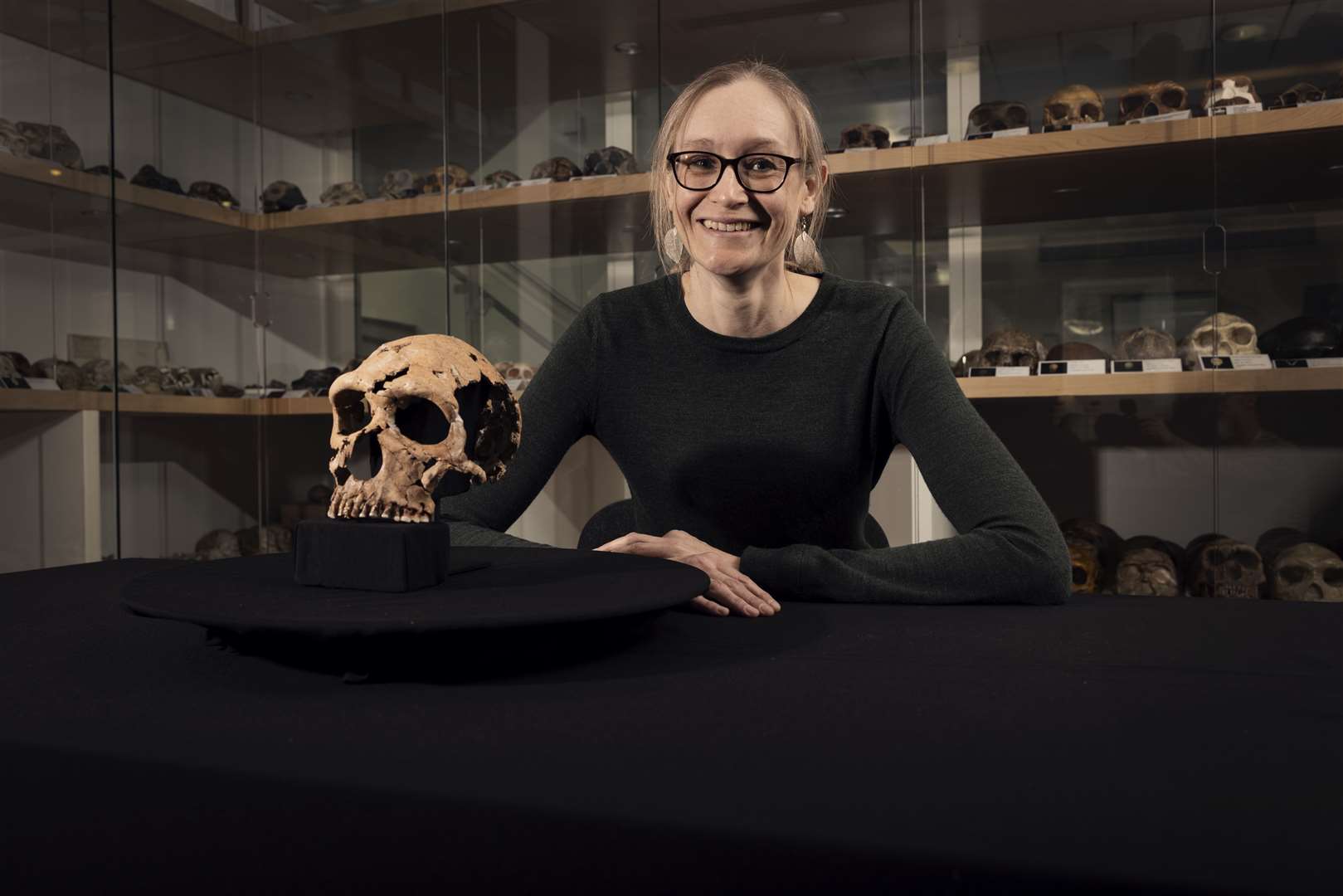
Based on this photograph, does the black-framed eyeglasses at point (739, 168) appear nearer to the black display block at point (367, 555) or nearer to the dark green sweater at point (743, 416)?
the dark green sweater at point (743, 416)

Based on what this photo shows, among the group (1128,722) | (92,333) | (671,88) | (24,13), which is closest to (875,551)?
(1128,722)

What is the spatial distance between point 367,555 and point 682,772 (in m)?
0.37

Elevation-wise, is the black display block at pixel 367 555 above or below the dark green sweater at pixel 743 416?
below

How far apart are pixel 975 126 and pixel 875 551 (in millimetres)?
2067

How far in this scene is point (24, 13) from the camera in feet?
9.38

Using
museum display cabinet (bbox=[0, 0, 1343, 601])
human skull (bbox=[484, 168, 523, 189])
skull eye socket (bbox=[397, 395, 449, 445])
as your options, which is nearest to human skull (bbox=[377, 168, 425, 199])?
museum display cabinet (bbox=[0, 0, 1343, 601])

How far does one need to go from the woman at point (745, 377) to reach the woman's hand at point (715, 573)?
199 millimetres

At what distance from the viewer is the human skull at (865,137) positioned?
2871mm

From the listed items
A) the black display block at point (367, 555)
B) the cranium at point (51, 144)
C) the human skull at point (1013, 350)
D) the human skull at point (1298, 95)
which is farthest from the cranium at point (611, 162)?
the black display block at point (367, 555)

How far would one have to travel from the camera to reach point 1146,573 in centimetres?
259

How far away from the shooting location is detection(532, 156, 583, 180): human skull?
10.7ft

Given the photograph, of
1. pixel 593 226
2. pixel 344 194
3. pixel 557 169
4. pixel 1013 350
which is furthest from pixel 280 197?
pixel 1013 350

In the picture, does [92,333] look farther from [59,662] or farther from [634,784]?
[634,784]

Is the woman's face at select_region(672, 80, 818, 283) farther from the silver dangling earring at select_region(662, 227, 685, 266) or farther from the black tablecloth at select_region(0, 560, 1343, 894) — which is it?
the black tablecloth at select_region(0, 560, 1343, 894)
